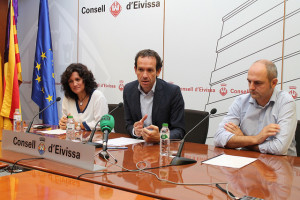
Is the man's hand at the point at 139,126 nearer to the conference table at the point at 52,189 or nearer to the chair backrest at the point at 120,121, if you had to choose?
the chair backrest at the point at 120,121

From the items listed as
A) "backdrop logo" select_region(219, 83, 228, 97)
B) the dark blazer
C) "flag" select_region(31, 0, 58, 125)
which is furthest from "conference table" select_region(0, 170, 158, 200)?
"flag" select_region(31, 0, 58, 125)

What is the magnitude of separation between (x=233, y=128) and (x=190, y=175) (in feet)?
3.03

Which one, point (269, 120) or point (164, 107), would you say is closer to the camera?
point (269, 120)

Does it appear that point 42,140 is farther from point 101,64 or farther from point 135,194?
point 101,64

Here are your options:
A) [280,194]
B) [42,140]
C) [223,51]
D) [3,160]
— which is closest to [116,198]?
[280,194]

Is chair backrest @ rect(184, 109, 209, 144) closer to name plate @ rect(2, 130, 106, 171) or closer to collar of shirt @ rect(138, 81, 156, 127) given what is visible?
collar of shirt @ rect(138, 81, 156, 127)

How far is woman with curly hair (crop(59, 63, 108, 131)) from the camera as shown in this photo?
10.6 ft

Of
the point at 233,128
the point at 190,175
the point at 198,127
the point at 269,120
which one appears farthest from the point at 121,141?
the point at 269,120

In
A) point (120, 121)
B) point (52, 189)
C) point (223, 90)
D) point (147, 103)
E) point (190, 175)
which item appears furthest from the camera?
point (223, 90)

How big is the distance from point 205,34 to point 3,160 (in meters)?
2.78

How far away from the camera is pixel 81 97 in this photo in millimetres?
3365

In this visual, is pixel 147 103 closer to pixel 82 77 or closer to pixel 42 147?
pixel 82 77

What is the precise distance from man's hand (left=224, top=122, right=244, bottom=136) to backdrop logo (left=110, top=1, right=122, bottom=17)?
2.75 metres

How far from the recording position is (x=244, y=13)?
11.8 feet
